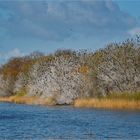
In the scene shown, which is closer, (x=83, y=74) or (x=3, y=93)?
(x=83, y=74)

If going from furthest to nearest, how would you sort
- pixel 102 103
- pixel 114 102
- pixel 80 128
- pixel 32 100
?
pixel 32 100 → pixel 102 103 → pixel 114 102 → pixel 80 128

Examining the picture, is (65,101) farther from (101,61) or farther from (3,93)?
(3,93)

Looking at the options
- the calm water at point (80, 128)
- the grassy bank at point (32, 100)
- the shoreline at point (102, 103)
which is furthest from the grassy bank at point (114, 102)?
the grassy bank at point (32, 100)

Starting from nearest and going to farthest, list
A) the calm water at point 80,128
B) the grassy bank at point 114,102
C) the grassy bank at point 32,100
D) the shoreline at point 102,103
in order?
the calm water at point 80,128 → the shoreline at point 102,103 → the grassy bank at point 114,102 → the grassy bank at point 32,100

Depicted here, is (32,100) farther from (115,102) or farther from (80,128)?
(80,128)

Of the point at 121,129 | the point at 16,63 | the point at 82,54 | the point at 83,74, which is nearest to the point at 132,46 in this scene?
the point at 83,74

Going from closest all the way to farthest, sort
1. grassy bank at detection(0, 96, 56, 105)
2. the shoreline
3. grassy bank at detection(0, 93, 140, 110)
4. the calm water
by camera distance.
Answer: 1. the calm water
2. the shoreline
3. grassy bank at detection(0, 93, 140, 110)
4. grassy bank at detection(0, 96, 56, 105)

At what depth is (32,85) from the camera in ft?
356

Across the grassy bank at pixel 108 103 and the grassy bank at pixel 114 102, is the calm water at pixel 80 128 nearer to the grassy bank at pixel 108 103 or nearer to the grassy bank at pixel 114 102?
the grassy bank at pixel 108 103

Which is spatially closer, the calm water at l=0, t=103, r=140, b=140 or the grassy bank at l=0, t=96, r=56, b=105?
the calm water at l=0, t=103, r=140, b=140

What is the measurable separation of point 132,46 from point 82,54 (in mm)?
20925

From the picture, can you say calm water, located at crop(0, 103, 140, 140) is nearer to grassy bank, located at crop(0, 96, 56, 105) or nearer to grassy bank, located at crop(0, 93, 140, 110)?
grassy bank, located at crop(0, 93, 140, 110)

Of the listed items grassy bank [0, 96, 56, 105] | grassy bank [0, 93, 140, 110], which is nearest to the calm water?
grassy bank [0, 93, 140, 110]

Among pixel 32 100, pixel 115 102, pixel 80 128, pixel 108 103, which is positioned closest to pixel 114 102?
pixel 115 102
